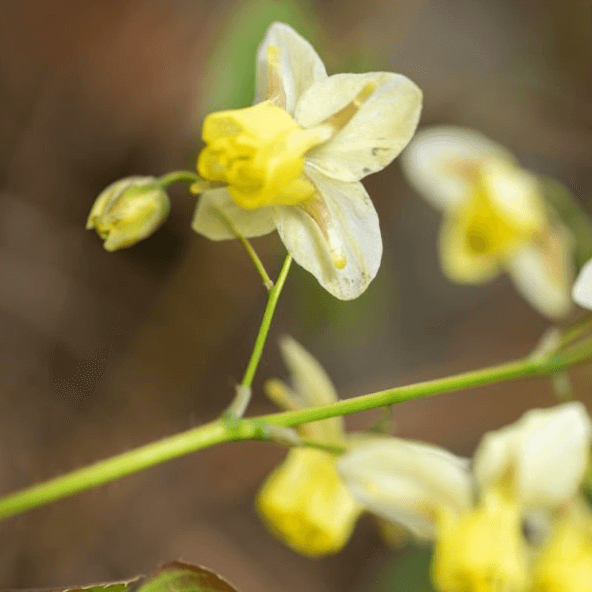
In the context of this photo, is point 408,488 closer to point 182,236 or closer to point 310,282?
point 310,282

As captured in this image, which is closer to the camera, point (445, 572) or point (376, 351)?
point (445, 572)

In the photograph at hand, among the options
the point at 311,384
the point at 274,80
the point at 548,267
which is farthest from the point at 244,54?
the point at 274,80

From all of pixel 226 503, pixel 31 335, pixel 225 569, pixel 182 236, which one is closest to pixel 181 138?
pixel 182 236

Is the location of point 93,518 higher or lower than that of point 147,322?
lower

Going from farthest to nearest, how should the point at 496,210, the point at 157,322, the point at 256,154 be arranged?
the point at 157,322 < the point at 496,210 < the point at 256,154

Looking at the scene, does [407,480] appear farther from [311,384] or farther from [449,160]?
[449,160]

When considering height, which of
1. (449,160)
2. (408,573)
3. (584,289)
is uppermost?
(584,289)
